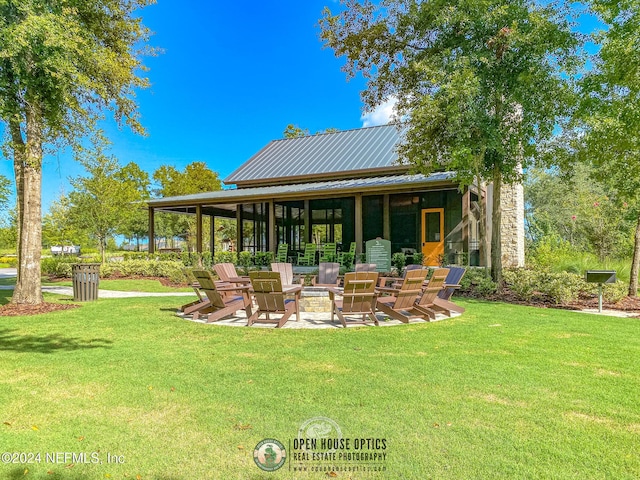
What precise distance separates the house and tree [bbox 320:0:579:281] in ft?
7.49

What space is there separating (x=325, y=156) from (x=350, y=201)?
126 inches

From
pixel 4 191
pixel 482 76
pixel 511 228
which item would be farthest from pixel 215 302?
pixel 4 191

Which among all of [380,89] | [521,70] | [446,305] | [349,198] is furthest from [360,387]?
[349,198]

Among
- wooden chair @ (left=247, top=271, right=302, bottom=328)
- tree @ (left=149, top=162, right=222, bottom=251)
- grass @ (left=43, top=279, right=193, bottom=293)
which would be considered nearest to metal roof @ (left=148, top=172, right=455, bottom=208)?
grass @ (left=43, top=279, right=193, bottom=293)

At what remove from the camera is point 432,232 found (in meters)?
17.7

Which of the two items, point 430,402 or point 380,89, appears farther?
point 380,89

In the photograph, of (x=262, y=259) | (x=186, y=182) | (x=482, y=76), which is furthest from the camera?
(x=186, y=182)

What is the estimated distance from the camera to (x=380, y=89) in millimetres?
13922

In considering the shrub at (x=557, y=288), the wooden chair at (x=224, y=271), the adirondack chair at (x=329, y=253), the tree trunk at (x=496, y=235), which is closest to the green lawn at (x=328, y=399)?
the wooden chair at (x=224, y=271)

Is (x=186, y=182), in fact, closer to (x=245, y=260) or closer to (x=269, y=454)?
(x=245, y=260)

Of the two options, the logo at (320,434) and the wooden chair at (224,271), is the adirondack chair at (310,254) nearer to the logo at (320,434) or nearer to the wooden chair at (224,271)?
the wooden chair at (224,271)

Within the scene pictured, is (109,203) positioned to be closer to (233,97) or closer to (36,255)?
(36,255)

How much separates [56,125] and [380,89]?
9.70 meters

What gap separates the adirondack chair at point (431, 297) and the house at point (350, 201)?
21.7 ft
